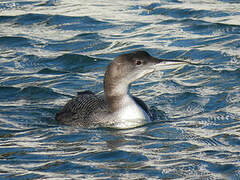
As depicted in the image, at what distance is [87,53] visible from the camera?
12.2m

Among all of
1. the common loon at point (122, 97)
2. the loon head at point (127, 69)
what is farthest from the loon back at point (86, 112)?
the loon head at point (127, 69)

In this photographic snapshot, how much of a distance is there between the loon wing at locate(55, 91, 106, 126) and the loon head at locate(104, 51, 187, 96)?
33 centimetres

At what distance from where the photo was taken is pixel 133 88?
1035 cm

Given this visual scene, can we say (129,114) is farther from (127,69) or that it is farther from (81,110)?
(81,110)

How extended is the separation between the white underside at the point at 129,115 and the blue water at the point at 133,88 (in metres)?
0.18

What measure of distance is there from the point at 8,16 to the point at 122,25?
9.16ft

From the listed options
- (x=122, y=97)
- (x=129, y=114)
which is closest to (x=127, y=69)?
(x=122, y=97)

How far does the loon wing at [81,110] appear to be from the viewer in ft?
27.2

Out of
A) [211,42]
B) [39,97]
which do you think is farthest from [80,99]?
[211,42]

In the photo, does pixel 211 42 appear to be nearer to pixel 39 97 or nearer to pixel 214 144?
pixel 39 97

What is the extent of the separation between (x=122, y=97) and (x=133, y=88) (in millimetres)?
2161

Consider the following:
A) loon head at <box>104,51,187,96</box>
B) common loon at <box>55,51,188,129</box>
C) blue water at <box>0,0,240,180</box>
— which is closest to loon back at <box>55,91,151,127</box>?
common loon at <box>55,51,188,129</box>

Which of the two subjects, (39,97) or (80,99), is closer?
(80,99)

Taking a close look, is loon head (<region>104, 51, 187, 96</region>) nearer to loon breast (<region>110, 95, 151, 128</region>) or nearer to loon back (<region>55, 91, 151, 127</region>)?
loon breast (<region>110, 95, 151, 128</region>)
